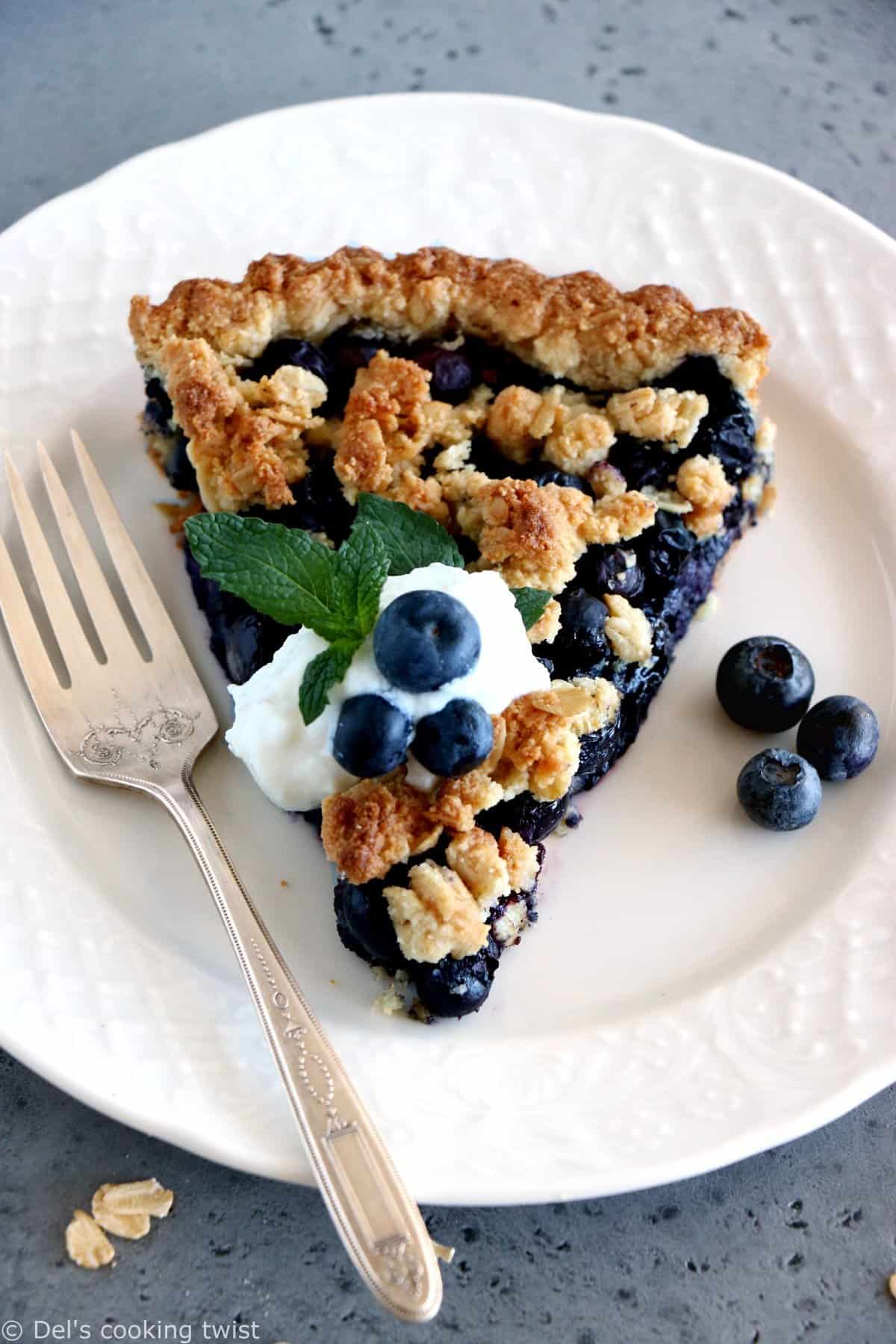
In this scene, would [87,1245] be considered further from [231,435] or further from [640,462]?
[640,462]

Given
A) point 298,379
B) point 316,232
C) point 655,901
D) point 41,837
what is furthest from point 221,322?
point 655,901

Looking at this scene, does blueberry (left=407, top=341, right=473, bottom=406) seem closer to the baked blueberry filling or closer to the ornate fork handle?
the baked blueberry filling

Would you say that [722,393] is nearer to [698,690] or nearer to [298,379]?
[698,690]

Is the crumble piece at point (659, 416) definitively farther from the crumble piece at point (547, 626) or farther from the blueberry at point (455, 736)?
the blueberry at point (455, 736)

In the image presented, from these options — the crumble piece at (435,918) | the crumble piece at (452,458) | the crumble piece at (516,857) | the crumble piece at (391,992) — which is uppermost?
the crumble piece at (452,458)

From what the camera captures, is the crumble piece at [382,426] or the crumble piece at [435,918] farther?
the crumble piece at [382,426]

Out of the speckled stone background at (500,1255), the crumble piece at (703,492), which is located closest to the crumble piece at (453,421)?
the crumble piece at (703,492)

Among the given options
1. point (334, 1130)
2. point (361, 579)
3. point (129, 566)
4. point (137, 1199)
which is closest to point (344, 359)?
point (129, 566)
